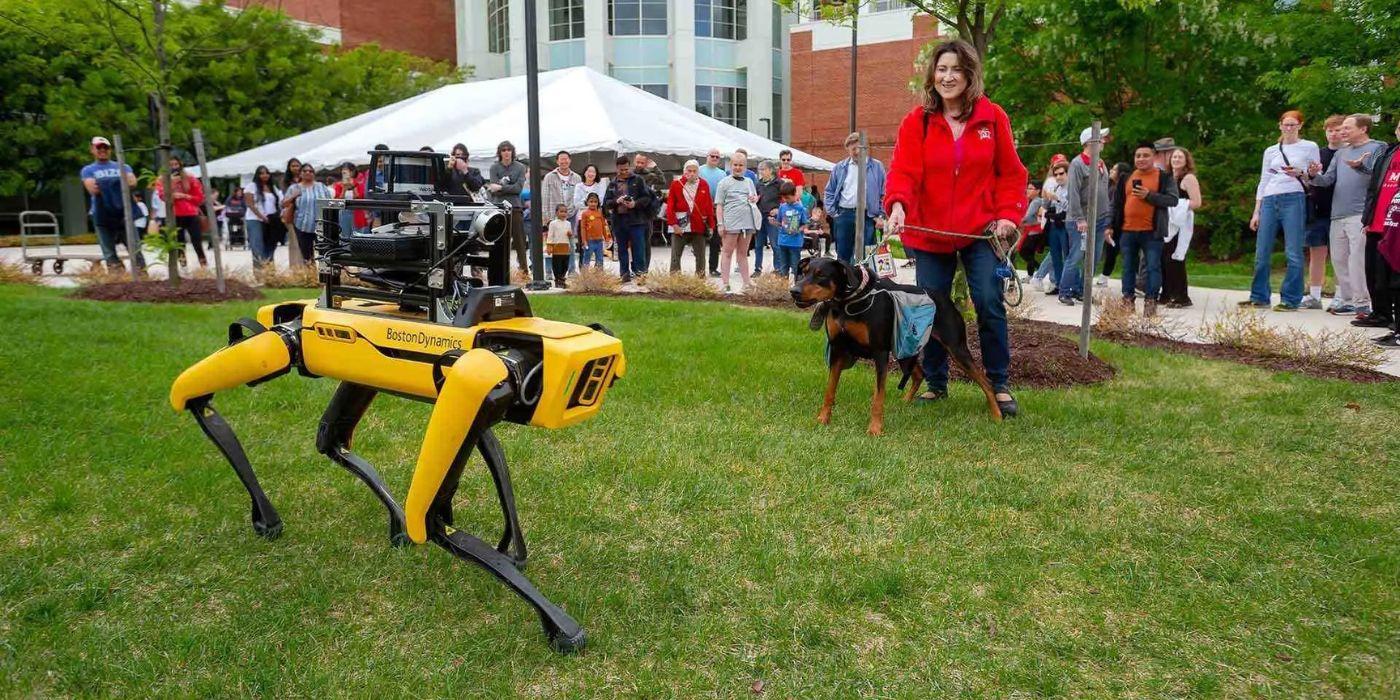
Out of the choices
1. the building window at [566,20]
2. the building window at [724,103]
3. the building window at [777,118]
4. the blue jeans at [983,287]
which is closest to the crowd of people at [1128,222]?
the blue jeans at [983,287]

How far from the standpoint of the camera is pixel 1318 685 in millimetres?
2764

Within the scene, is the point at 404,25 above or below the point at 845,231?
above

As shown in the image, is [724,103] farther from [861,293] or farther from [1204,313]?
[861,293]

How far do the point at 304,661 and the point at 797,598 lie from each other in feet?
5.28

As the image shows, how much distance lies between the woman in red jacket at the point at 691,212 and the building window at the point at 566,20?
96.3 feet

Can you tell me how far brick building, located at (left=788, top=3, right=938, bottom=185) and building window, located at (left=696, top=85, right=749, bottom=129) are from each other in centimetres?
304

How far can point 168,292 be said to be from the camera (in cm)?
1188

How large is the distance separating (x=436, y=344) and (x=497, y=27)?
4587 cm

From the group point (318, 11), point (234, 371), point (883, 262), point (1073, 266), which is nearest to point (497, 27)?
point (318, 11)

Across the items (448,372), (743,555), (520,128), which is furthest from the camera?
(520,128)

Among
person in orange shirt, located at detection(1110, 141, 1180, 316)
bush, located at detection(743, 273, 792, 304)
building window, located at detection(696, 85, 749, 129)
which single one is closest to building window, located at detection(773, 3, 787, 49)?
building window, located at detection(696, 85, 749, 129)

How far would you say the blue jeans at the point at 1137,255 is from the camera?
10.7 meters

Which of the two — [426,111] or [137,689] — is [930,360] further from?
[426,111]

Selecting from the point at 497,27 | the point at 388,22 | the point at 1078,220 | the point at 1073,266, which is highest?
the point at 388,22
